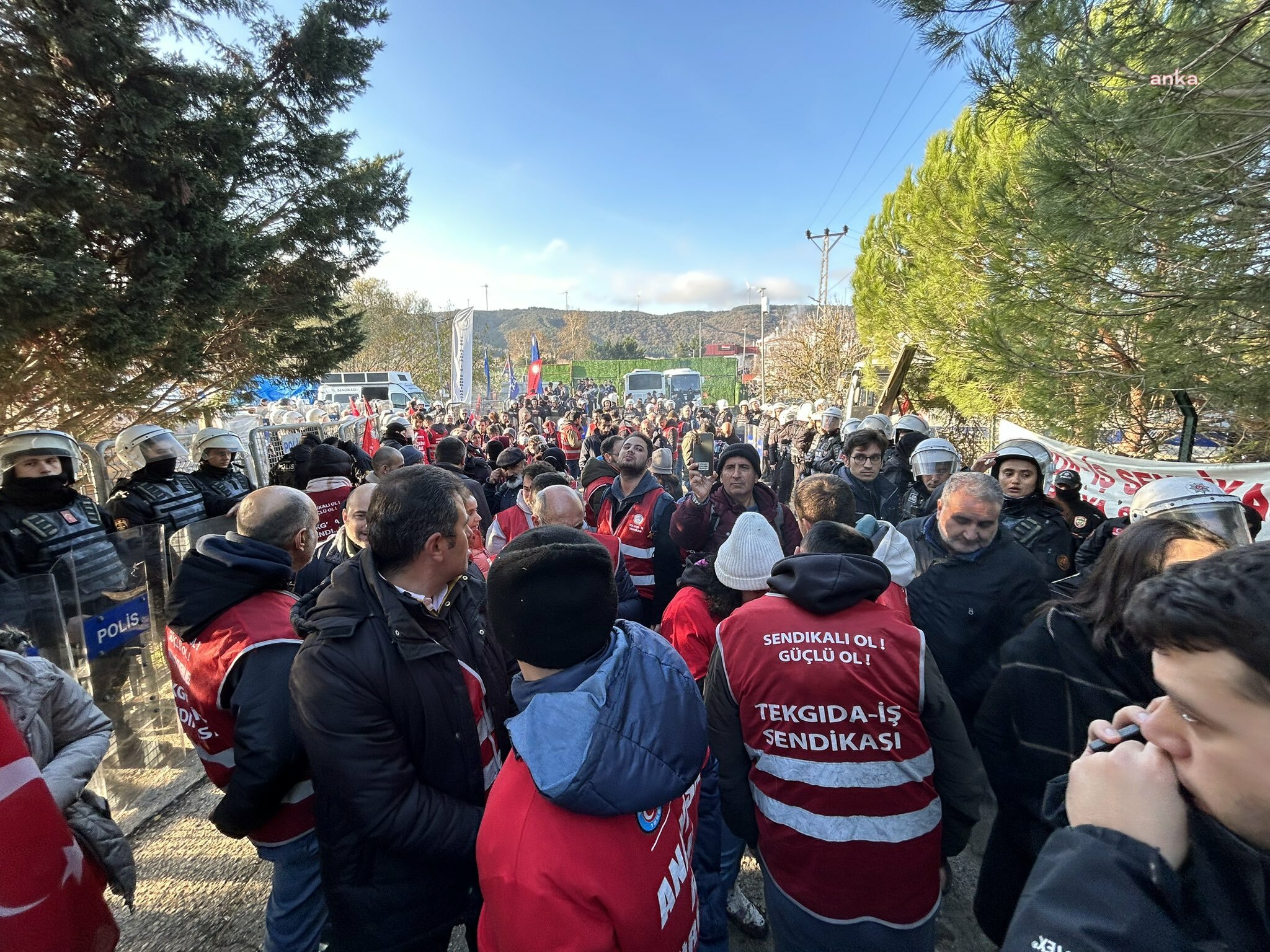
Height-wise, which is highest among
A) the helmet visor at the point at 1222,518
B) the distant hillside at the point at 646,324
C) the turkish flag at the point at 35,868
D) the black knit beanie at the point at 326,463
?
the distant hillside at the point at 646,324

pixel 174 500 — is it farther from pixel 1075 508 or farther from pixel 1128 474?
pixel 1128 474

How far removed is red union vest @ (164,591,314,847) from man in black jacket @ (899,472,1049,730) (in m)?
2.51

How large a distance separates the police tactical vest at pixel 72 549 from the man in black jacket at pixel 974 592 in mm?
4407

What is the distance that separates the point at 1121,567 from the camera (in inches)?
61.3

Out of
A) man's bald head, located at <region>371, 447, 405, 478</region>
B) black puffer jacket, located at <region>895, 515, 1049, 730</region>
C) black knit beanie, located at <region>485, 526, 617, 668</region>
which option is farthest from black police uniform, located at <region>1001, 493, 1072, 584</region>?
man's bald head, located at <region>371, 447, 405, 478</region>

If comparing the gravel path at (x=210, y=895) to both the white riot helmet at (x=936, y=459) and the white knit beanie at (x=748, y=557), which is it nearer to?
the white knit beanie at (x=748, y=557)

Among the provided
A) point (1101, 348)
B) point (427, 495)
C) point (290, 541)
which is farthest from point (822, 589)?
point (1101, 348)

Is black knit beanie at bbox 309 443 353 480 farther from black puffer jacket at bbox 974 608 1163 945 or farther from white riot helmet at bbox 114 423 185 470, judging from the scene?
black puffer jacket at bbox 974 608 1163 945

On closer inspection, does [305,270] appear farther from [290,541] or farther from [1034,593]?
[1034,593]

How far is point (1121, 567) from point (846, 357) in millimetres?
22460

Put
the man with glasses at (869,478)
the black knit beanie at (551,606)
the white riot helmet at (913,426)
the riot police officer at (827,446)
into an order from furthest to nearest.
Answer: the riot police officer at (827,446)
the white riot helmet at (913,426)
the man with glasses at (869,478)
the black knit beanie at (551,606)

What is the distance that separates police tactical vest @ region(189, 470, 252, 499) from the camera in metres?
4.89

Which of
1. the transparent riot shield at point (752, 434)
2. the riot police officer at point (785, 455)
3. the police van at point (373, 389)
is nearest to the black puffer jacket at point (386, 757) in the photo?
→ the riot police officer at point (785, 455)

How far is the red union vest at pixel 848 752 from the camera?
1.58 m
